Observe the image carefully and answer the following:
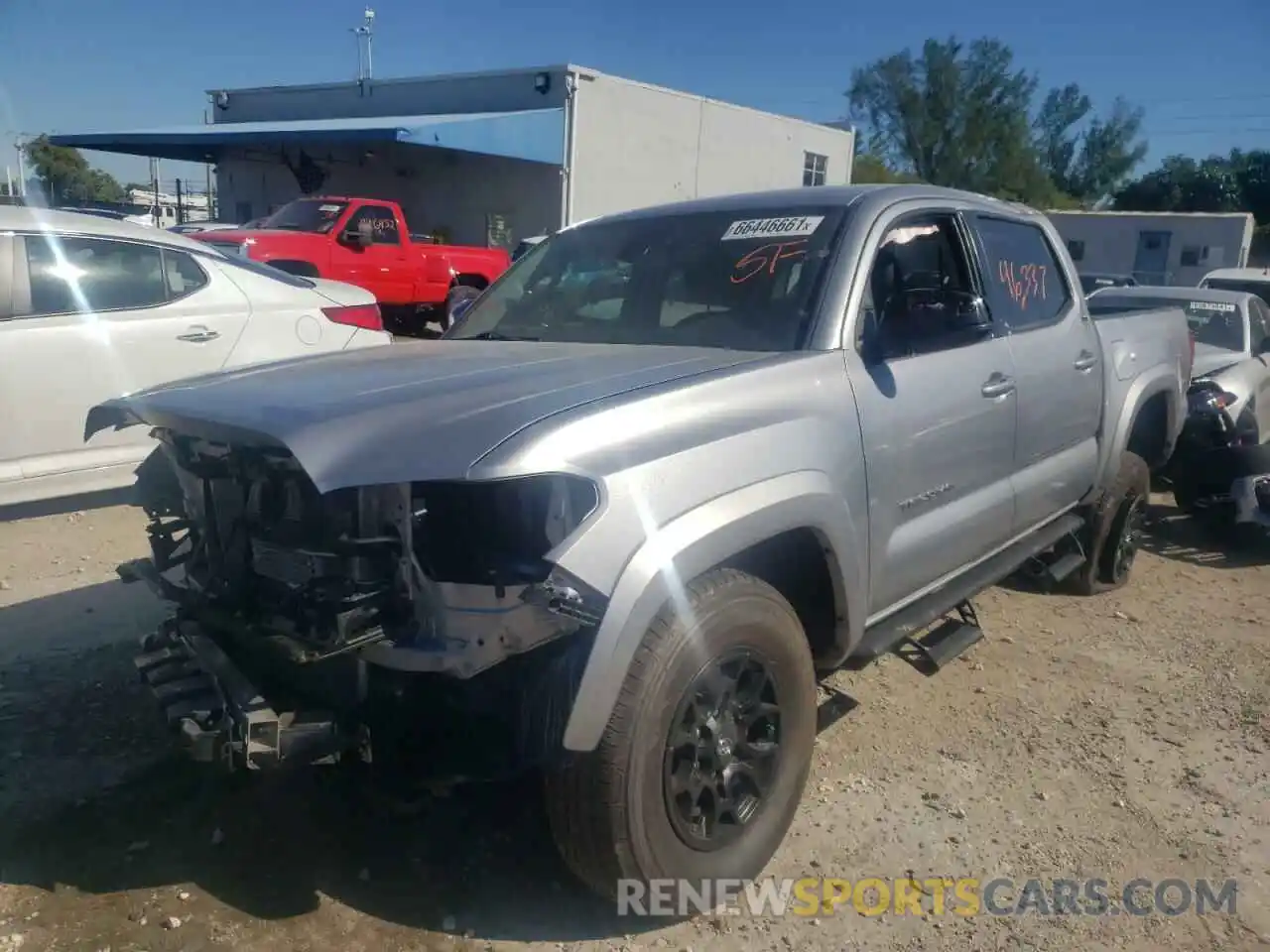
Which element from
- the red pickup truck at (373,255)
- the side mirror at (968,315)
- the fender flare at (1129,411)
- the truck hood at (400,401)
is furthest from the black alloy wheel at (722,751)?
the red pickup truck at (373,255)

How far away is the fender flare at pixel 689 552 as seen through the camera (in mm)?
2330

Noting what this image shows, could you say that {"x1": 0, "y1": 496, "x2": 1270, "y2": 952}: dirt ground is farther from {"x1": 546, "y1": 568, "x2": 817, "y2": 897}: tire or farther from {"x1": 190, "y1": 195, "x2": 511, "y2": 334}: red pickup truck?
{"x1": 190, "y1": 195, "x2": 511, "y2": 334}: red pickup truck

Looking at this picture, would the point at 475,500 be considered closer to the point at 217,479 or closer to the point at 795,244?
the point at 217,479

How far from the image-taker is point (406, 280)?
15.9m

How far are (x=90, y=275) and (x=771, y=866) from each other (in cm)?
469

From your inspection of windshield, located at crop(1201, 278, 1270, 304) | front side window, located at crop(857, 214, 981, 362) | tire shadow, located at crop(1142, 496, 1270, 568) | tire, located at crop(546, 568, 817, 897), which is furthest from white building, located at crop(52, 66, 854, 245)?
tire, located at crop(546, 568, 817, 897)

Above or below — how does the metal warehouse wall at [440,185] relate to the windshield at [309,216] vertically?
above

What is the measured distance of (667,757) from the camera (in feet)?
8.56

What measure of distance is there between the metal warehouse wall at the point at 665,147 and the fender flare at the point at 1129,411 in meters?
17.8

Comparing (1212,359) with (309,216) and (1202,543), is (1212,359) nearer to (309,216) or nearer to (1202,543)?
(1202,543)

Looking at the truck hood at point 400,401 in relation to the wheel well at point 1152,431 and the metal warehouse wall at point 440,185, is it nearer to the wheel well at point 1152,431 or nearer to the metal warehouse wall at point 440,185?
the wheel well at point 1152,431

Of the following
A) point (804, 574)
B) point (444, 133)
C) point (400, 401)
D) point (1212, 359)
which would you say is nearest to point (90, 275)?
point (400, 401)

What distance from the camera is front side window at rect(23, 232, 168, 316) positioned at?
542 cm

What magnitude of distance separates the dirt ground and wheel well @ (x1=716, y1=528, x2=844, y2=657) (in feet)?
2.09
